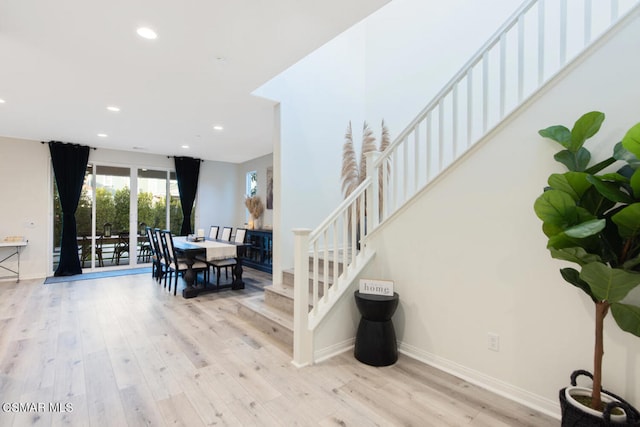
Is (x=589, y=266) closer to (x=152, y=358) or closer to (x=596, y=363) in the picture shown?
(x=596, y=363)

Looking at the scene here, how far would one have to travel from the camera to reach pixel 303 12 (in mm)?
2221

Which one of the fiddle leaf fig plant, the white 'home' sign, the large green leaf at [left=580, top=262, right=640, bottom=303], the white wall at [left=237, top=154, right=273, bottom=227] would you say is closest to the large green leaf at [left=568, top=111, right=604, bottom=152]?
the fiddle leaf fig plant

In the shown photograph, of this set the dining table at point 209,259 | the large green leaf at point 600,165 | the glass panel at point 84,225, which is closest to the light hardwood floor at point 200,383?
the dining table at point 209,259

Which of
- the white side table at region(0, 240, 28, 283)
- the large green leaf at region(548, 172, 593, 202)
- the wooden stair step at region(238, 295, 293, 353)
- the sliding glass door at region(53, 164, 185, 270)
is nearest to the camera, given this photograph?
the large green leaf at region(548, 172, 593, 202)

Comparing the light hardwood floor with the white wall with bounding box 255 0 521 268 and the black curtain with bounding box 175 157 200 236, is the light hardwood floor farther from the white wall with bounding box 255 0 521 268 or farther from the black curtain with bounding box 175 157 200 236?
the black curtain with bounding box 175 157 200 236

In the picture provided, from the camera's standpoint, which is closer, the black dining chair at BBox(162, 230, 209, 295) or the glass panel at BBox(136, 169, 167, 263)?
the black dining chair at BBox(162, 230, 209, 295)

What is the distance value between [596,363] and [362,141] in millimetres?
3688

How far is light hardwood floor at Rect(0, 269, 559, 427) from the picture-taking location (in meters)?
1.93

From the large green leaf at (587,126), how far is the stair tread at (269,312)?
2.68 m

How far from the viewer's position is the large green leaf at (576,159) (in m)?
1.76

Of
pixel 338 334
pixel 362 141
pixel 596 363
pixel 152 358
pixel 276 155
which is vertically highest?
pixel 362 141

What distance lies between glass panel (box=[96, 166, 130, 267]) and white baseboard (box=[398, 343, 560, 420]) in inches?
266

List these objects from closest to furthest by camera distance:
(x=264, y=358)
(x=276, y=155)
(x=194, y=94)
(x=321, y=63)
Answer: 1. (x=264, y=358)
2. (x=194, y=94)
3. (x=276, y=155)
4. (x=321, y=63)

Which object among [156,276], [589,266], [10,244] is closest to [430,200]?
[589,266]
